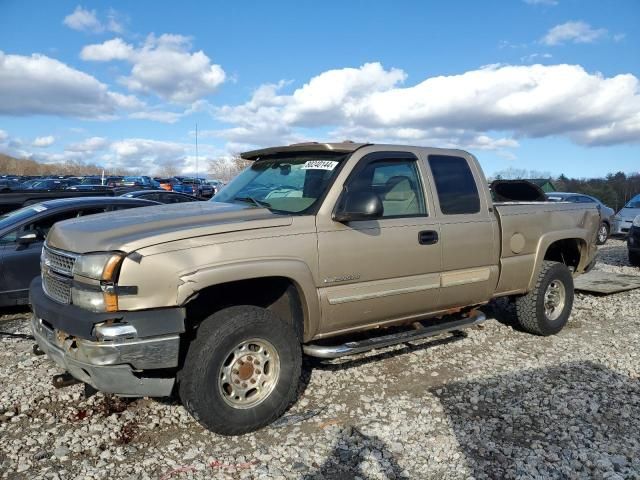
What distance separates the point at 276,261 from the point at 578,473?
2315mm

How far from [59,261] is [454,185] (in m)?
3.37

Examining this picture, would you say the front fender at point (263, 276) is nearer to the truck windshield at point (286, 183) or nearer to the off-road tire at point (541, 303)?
the truck windshield at point (286, 183)

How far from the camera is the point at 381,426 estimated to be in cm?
372

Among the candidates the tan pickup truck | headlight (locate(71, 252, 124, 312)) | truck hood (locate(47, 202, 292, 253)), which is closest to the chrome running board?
the tan pickup truck

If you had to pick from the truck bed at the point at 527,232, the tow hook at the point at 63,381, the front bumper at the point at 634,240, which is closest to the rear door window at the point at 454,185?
the truck bed at the point at 527,232

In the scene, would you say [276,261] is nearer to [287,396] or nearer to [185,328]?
[185,328]

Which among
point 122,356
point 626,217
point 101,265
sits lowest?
point 122,356

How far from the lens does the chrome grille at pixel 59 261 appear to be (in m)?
3.36

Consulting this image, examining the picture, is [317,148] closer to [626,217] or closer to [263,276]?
[263,276]

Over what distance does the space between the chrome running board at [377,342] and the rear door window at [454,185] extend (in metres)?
1.04

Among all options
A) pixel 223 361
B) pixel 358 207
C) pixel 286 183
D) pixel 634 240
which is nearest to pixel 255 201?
pixel 286 183

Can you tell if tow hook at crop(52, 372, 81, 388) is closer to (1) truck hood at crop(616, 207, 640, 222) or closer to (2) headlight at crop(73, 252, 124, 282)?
(2) headlight at crop(73, 252, 124, 282)

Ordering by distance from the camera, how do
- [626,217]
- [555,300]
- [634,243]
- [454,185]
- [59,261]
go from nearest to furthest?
[59,261] < [454,185] < [555,300] < [634,243] < [626,217]

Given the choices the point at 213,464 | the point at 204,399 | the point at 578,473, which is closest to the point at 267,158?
the point at 204,399
